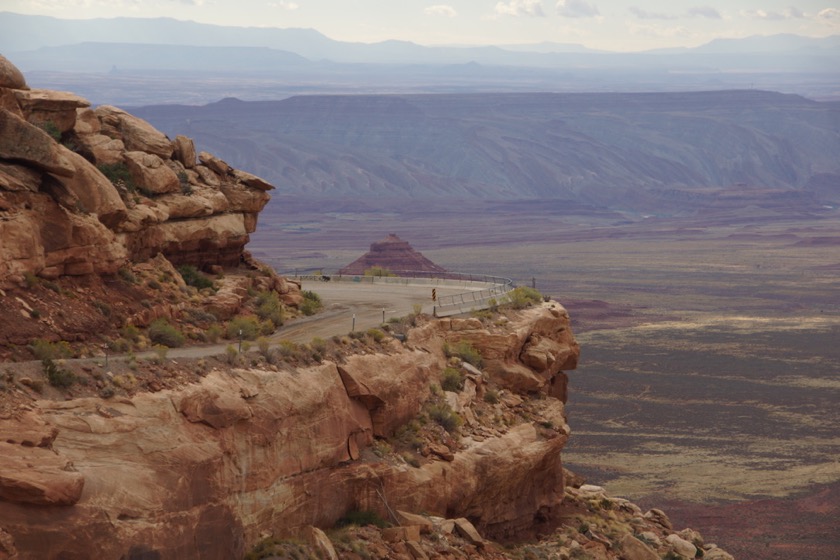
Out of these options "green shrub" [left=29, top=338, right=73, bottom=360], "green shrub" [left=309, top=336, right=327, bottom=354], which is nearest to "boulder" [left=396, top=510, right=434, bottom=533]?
"green shrub" [left=309, top=336, right=327, bottom=354]

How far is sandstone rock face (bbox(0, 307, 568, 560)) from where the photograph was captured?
23141 millimetres

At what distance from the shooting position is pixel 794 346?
101250 millimetres

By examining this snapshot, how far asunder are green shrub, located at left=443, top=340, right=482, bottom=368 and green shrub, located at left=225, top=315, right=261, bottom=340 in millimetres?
4971

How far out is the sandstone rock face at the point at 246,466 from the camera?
2314cm

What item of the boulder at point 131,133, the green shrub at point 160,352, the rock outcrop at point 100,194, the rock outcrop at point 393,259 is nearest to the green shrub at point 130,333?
the green shrub at point 160,352

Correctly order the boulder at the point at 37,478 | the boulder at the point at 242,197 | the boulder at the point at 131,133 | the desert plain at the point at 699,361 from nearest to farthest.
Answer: the boulder at the point at 37,478
the boulder at the point at 131,133
the boulder at the point at 242,197
the desert plain at the point at 699,361

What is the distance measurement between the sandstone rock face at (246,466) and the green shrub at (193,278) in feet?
14.3

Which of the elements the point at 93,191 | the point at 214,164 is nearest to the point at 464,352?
the point at 214,164

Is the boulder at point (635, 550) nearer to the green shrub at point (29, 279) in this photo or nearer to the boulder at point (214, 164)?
the boulder at point (214, 164)

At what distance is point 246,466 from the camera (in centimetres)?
2739

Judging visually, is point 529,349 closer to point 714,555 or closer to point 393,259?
point 714,555

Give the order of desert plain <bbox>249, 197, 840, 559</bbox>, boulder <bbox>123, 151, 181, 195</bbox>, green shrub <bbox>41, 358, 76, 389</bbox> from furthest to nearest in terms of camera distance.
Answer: desert plain <bbox>249, 197, 840, 559</bbox> → boulder <bbox>123, 151, 181, 195</bbox> → green shrub <bbox>41, 358, 76, 389</bbox>

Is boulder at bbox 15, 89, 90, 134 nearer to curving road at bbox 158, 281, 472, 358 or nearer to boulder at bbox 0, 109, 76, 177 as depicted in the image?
boulder at bbox 0, 109, 76, 177

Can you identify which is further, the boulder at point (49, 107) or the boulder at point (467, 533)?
the boulder at point (49, 107)
